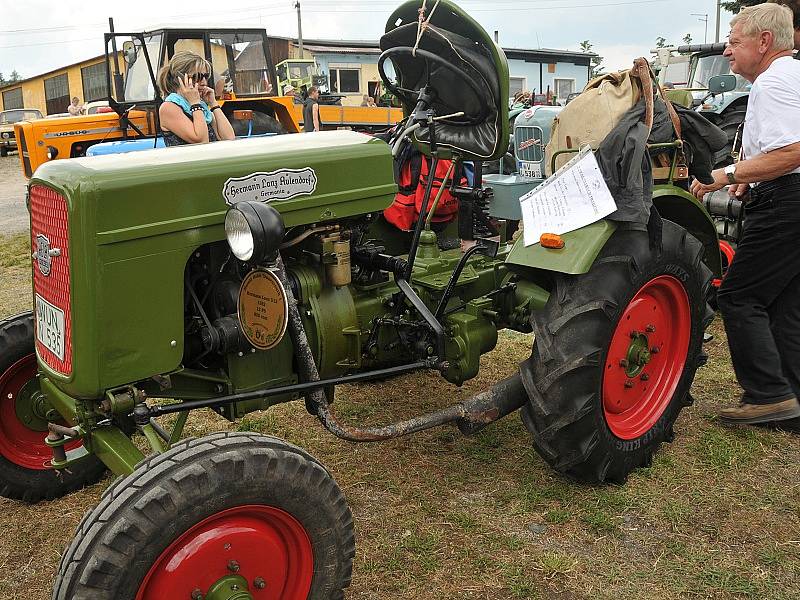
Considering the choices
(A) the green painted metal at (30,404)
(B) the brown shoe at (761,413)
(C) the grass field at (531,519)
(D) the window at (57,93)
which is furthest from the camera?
(D) the window at (57,93)

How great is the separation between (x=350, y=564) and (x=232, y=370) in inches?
30.0

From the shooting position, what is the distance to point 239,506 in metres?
1.95

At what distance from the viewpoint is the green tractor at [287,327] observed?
1.96m

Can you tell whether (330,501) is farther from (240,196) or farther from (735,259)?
(735,259)

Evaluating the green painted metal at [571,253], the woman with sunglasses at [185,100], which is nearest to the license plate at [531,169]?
the woman with sunglasses at [185,100]

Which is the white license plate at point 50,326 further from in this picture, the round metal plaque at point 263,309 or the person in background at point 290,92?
the person in background at point 290,92

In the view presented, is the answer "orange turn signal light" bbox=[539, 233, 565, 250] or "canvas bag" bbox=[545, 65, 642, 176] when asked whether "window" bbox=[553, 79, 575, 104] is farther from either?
"orange turn signal light" bbox=[539, 233, 565, 250]

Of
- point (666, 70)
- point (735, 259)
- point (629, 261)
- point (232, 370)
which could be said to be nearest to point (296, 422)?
point (232, 370)

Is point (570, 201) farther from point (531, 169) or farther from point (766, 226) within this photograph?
point (531, 169)

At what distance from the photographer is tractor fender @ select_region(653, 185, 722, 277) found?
3.22m

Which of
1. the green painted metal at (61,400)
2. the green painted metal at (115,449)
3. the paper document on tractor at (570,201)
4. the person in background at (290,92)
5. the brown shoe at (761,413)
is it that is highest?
the person in background at (290,92)

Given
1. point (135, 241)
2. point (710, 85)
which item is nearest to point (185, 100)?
point (135, 241)

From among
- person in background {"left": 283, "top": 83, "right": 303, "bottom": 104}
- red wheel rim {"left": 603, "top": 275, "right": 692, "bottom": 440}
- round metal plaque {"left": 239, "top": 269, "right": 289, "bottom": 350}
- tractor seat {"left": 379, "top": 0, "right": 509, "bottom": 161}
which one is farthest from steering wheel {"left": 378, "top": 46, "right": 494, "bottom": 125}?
person in background {"left": 283, "top": 83, "right": 303, "bottom": 104}

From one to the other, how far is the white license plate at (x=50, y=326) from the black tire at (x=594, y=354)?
62.6 inches
